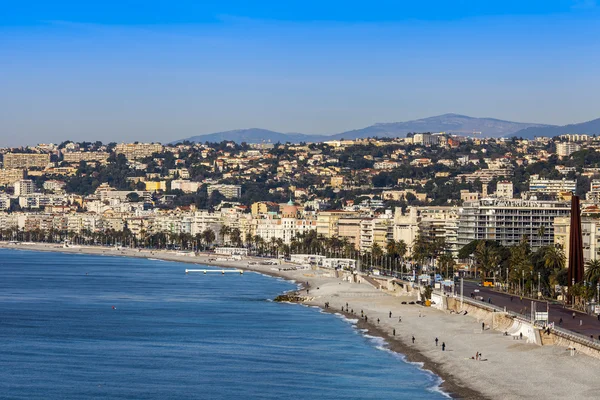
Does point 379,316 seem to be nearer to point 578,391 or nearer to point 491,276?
point 491,276

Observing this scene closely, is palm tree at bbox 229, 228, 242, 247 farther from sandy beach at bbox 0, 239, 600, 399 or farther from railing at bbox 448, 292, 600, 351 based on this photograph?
railing at bbox 448, 292, 600, 351

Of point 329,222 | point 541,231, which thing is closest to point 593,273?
point 541,231

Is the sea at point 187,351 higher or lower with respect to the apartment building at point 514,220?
lower

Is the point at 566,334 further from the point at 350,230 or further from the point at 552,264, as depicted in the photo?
the point at 350,230

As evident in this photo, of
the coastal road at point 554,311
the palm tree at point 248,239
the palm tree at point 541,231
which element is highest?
the palm tree at point 541,231

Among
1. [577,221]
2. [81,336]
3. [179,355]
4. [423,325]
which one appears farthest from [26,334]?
[577,221]

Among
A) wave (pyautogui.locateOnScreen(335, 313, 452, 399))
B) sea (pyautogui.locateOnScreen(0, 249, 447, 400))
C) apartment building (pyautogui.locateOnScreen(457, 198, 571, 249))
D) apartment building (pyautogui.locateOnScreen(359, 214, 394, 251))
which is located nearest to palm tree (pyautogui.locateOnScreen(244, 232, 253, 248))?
apartment building (pyautogui.locateOnScreen(359, 214, 394, 251))

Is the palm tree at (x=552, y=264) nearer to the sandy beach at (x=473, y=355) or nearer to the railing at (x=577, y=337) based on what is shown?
the sandy beach at (x=473, y=355)

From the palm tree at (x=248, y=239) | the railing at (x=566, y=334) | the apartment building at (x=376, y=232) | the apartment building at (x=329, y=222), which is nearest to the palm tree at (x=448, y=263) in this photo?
the apartment building at (x=376, y=232)
